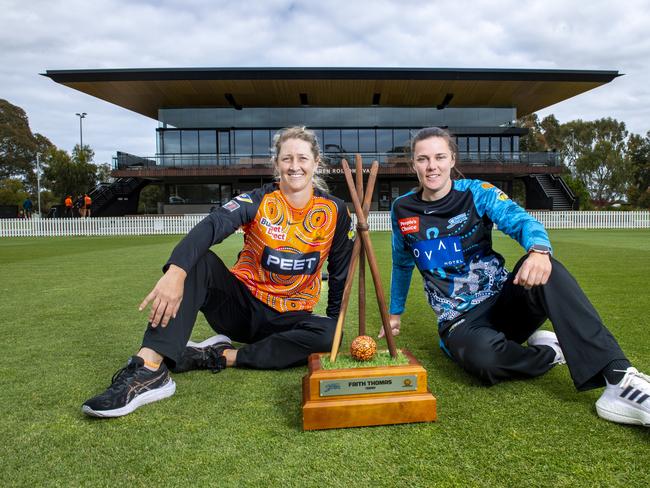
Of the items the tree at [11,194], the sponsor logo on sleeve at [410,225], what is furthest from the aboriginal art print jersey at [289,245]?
the tree at [11,194]

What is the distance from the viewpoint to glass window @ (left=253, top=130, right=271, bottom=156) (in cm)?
3048

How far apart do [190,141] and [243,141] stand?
347 centimetres

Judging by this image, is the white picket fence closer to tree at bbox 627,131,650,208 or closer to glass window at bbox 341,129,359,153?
glass window at bbox 341,129,359,153

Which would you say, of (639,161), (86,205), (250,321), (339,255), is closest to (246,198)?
(339,255)

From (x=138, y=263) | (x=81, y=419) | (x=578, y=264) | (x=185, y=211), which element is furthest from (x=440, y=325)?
(x=185, y=211)

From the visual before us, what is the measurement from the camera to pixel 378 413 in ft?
6.59

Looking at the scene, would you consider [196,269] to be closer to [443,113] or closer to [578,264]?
[578,264]

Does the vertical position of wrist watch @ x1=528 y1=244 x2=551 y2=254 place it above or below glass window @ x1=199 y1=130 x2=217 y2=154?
below

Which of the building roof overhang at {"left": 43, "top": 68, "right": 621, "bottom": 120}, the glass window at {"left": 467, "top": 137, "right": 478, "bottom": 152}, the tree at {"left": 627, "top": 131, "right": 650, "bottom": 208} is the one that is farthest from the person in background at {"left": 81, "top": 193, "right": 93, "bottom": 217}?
the tree at {"left": 627, "top": 131, "right": 650, "bottom": 208}

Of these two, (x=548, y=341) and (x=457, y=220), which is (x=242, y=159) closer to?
(x=457, y=220)

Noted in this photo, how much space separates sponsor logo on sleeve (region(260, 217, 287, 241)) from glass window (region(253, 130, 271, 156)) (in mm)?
28296

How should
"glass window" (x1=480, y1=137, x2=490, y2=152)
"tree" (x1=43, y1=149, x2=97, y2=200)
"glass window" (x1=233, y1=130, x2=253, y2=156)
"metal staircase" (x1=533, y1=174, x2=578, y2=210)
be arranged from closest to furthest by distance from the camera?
"metal staircase" (x1=533, y1=174, x2=578, y2=210), "glass window" (x1=233, y1=130, x2=253, y2=156), "glass window" (x1=480, y1=137, x2=490, y2=152), "tree" (x1=43, y1=149, x2=97, y2=200)

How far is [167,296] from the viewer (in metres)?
2.20

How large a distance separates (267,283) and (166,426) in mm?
1088
